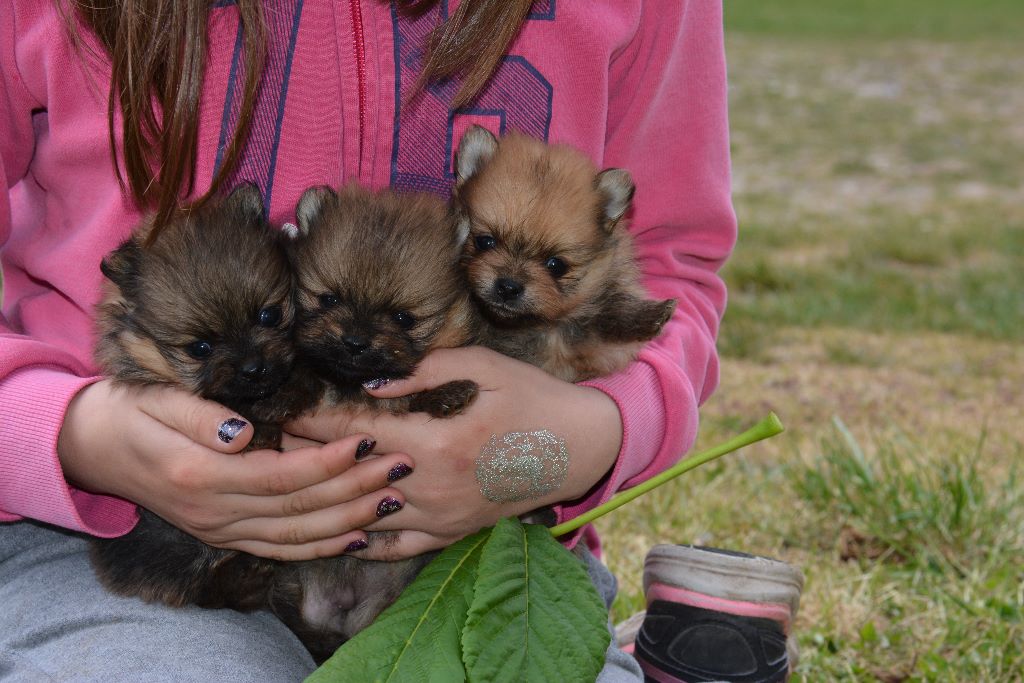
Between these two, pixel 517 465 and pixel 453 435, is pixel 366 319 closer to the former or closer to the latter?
pixel 453 435

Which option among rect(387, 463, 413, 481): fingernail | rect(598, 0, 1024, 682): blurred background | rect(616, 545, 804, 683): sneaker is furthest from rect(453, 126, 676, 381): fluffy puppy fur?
rect(598, 0, 1024, 682): blurred background

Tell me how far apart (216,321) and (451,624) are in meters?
0.79

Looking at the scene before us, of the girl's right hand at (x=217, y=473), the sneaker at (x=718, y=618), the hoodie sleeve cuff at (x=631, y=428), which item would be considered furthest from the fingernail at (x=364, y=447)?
the sneaker at (x=718, y=618)

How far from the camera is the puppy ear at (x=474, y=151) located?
2561mm

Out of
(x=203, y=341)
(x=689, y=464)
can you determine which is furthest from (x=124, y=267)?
(x=689, y=464)

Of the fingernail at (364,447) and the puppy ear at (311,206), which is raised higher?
the puppy ear at (311,206)

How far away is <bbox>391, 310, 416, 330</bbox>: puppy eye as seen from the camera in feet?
7.78

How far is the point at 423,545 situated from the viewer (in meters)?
2.47

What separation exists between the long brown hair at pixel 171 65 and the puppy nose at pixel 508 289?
0.52 m

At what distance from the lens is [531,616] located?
2227mm

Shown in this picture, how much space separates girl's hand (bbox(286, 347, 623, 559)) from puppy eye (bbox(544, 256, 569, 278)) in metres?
0.25

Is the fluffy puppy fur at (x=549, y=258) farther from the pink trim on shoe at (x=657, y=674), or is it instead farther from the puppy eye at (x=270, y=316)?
the pink trim on shoe at (x=657, y=674)

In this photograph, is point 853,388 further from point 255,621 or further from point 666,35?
point 255,621

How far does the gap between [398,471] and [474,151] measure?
789 millimetres
